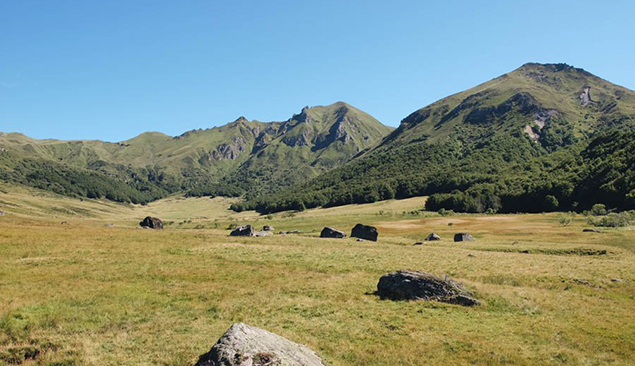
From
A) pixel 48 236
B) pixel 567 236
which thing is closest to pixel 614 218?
pixel 567 236

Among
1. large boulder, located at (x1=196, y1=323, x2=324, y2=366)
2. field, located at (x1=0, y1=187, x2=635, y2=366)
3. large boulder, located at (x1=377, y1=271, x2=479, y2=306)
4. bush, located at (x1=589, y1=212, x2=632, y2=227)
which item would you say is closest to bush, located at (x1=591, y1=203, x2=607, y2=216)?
bush, located at (x1=589, y1=212, x2=632, y2=227)

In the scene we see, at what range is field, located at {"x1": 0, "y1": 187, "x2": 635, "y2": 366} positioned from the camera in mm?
17203

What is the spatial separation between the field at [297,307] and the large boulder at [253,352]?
2.33 meters

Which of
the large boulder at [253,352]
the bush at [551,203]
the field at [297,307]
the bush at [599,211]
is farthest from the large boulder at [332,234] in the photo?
the bush at [551,203]

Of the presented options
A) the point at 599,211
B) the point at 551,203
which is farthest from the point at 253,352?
the point at 551,203

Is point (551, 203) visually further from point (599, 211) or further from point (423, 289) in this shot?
point (423, 289)

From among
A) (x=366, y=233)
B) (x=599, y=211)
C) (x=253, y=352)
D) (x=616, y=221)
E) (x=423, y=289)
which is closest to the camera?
(x=253, y=352)

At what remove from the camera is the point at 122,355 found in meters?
15.5

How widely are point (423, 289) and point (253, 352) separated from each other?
57.5 feet

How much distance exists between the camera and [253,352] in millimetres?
13453

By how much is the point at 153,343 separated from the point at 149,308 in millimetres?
6592

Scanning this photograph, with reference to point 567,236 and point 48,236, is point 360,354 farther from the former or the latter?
point 567,236

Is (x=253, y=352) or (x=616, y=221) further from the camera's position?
(x=616, y=221)

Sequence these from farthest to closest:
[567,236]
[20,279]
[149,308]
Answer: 1. [567,236]
2. [20,279]
3. [149,308]
